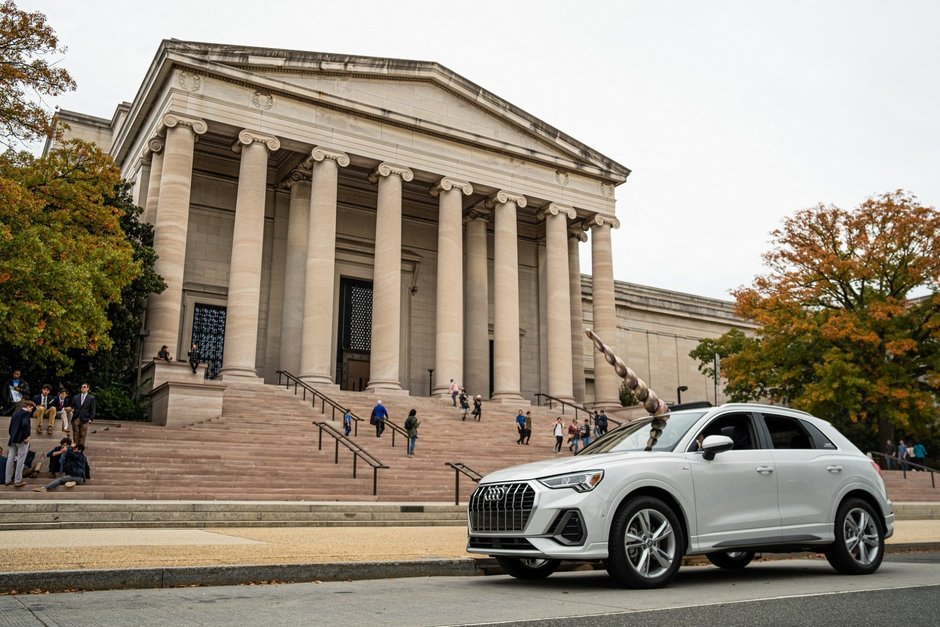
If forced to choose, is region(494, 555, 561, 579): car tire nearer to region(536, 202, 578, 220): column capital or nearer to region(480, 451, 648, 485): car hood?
region(480, 451, 648, 485): car hood

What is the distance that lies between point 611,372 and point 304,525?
27806mm

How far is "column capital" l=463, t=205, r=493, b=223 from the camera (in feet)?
130

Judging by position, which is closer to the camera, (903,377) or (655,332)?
(903,377)

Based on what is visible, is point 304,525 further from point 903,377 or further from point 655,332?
point 655,332

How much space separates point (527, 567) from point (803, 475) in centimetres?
311

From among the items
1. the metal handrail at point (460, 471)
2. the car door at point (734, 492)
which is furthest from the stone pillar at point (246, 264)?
the car door at point (734, 492)

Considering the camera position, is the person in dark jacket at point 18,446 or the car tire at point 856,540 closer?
the car tire at point 856,540

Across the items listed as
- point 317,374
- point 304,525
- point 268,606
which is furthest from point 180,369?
point 268,606

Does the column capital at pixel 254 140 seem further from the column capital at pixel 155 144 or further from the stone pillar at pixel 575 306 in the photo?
the stone pillar at pixel 575 306

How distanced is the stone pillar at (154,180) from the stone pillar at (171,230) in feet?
2.27

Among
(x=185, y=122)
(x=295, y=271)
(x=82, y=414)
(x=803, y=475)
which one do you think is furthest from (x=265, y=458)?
(x=185, y=122)

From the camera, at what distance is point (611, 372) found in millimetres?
39219

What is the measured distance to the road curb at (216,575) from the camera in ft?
21.7

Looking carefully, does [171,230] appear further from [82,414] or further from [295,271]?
[82,414]
